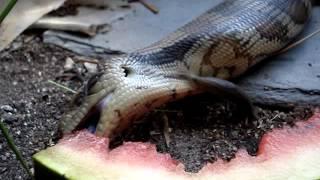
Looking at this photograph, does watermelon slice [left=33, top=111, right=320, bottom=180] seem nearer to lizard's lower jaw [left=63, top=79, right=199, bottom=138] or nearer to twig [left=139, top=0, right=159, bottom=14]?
lizard's lower jaw [left=63, top=79, right=199, bottom=138]

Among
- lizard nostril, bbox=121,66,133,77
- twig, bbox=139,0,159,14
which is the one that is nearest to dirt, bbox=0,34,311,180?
lizard nostril, bbox=121,66,133,77

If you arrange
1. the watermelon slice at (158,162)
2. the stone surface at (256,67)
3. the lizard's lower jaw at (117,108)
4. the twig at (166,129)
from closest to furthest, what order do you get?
the watermelon slice at (158,162) < the lizard's lower jaw at (117,108) < the twig at (166,129) < the stone surface at (256,67)

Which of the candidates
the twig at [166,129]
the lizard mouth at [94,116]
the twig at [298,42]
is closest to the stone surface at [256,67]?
the twig at [298,42]

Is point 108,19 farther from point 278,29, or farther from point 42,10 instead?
point 278,29

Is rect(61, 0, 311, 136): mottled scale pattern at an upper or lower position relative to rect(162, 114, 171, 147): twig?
upper

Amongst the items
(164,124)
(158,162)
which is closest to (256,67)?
(164,124)

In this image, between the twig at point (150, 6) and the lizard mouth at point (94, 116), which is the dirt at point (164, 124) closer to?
the lizard mouth at point (94, 116)
